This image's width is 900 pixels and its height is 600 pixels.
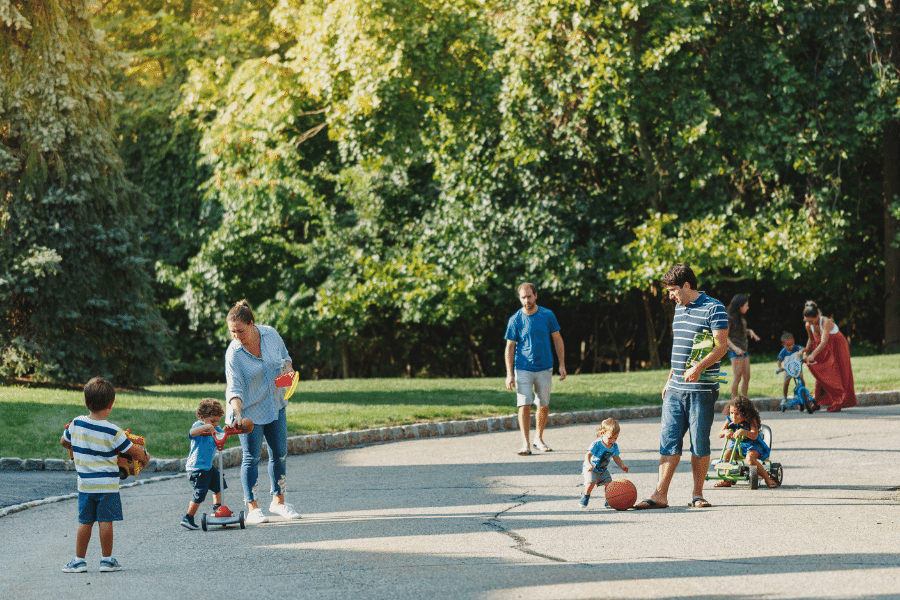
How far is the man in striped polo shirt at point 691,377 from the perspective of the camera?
8.26m

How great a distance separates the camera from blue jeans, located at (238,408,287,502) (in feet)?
28.1

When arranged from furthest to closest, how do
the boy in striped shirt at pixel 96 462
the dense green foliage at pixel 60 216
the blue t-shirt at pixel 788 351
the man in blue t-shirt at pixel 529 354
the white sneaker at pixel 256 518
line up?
the dense green foliage at pixel 60 216, the blue t-shirt at pixel 788 351, the man in blue t-shirt at pixel 529 354, the white sneaker at pixel 256 518, the boy in striped shirt at pixel 96 462

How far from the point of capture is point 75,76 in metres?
21.0

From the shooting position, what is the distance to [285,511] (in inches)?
338

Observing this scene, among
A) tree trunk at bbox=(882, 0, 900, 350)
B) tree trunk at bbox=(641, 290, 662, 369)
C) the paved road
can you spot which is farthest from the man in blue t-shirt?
tree trunk at bbox=(641, 290, 662, 369)

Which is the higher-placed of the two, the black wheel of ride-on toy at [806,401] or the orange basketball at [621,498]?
the black wheel of ride-on toy at [806,401]

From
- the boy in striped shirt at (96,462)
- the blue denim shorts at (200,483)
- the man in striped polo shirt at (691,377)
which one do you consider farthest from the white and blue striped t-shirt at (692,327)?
the boy in striped shirt at (96,462)

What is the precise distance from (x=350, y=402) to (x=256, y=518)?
30.9 ft

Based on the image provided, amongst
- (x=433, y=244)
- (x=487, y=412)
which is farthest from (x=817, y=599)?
(x=433, y=244)

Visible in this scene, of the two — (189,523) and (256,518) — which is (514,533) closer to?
(256,518)

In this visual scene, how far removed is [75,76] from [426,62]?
7512 mm

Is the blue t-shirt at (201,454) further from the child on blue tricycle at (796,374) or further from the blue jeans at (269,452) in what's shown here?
the child on blue tricycle at (796,374)

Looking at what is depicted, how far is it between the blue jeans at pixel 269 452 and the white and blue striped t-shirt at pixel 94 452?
1.71 m

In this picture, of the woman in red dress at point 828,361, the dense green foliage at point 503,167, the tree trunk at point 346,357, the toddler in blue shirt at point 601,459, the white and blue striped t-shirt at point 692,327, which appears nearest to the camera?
the white and blue striped t-shirt at point 692,327
